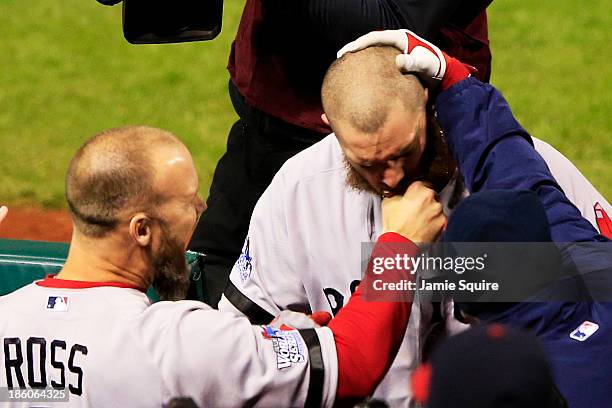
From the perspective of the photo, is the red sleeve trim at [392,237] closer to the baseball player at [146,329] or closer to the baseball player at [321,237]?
the baseball player at [146,329]

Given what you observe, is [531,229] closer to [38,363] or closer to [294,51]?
[38,363]

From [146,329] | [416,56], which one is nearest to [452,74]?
[416,56]

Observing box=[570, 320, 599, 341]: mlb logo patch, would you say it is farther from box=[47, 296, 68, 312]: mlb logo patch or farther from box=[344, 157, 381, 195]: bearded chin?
box=[47, 296, 68, 312]: mlb logo patch

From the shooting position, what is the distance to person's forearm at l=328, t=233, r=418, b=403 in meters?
2.34

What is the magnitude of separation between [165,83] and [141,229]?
4697 millimetres

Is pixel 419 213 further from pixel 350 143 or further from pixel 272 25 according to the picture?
pixel 272 25

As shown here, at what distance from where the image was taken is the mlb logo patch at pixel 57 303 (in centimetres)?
230

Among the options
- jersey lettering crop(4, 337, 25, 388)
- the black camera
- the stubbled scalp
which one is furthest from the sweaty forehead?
jersey lettering crop(4, 337, 25, 388)

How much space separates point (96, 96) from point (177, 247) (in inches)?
181

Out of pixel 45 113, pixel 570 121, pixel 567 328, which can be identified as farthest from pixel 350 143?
pixel 45 113

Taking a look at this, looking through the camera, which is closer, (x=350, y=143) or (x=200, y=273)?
(x=350, y=143)

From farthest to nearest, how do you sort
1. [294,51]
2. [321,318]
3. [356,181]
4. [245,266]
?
[294,51] → [245,266] → [356,181] → [321,318]

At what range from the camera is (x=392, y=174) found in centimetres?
270

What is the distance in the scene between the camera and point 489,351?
174 centimetres
